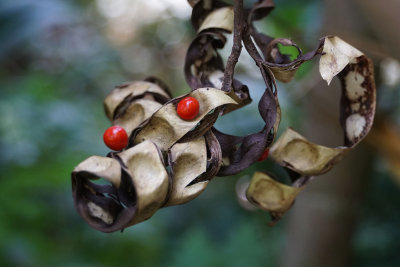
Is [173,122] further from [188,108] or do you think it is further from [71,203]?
[71,203]

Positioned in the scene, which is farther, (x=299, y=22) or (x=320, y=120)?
(x=299, y=22)

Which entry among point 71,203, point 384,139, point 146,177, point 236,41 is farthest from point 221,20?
point 71,203

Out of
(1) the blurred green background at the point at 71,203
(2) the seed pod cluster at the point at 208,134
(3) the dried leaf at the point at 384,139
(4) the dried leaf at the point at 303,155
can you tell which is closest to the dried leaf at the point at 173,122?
(2) the seed pod cluster at the point at 208,134

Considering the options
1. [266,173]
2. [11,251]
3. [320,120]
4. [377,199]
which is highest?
[266,173]

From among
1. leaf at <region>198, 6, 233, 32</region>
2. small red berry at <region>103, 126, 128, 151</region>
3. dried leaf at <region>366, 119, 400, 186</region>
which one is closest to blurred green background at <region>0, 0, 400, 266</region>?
dried leaf at <region>366, 119, 400, 186</region>

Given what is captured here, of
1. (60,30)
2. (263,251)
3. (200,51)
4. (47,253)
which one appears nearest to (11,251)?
(47,253)

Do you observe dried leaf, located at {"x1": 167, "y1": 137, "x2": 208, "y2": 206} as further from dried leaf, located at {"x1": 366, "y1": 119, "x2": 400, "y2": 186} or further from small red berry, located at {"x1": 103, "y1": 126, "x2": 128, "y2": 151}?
dried leaf, located at {"x1": 366, "y1": 119, "x2": 400, "y2": 186}

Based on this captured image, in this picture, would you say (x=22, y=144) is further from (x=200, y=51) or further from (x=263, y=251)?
(x=200, y=51)
